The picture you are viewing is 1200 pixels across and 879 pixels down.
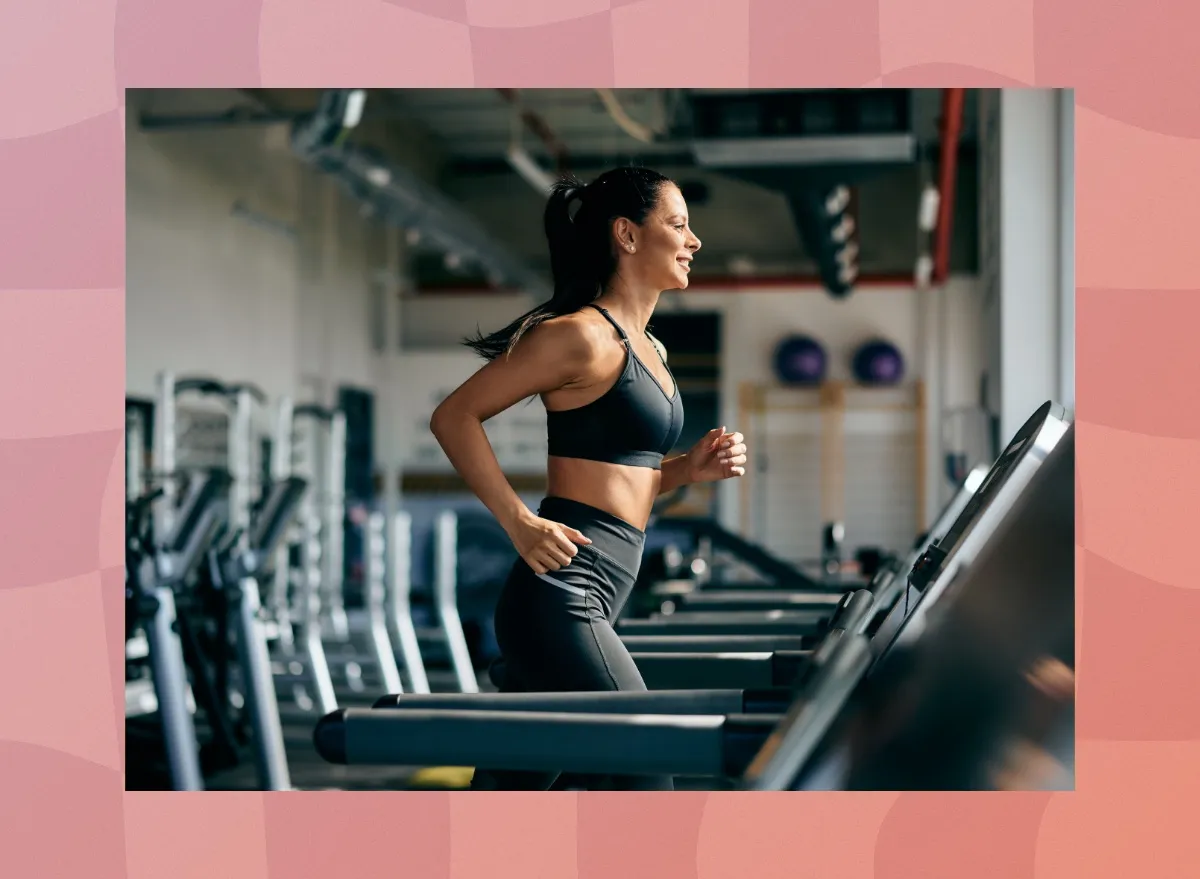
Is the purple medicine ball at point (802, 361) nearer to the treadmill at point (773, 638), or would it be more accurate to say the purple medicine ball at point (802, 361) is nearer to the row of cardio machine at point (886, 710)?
the treadmill at point (773, 638)

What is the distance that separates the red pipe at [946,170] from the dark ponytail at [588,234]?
4.72m

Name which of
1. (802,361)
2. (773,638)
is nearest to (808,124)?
(773,638)

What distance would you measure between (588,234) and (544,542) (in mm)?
505

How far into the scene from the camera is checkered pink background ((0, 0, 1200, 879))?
2.14m

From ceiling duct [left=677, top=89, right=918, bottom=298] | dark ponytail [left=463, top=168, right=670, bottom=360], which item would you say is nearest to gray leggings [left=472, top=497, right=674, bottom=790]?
dark ponytail [left=463, top=168, right=670, bottom=360]

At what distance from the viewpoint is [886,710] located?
5.36ft

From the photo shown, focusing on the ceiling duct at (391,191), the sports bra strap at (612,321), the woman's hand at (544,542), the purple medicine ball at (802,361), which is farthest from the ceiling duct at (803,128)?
the purple medicine ball at (802,361)

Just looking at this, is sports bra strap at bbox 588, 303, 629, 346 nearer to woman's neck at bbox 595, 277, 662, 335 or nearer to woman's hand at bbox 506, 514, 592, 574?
woman's neck at bbox 595, 277, 662, 335

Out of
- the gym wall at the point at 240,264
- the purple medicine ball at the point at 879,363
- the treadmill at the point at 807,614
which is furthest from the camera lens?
the purple medicine ball at the point at 879,363

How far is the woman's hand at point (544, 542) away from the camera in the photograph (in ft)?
6.09

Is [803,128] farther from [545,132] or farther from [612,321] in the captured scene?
[545,132]

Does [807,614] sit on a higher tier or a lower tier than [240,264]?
lower
